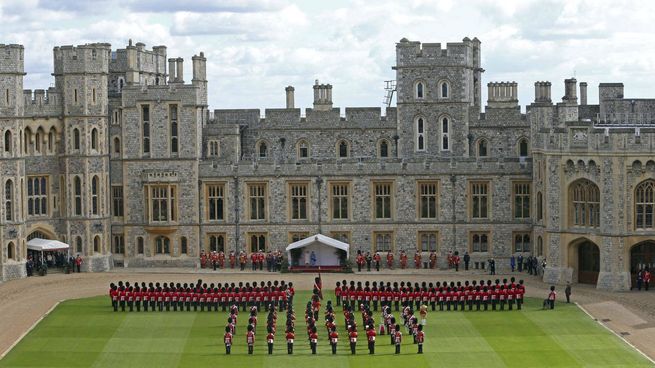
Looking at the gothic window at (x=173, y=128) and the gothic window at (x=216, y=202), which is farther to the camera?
the gothic window at (x=216, y=202)

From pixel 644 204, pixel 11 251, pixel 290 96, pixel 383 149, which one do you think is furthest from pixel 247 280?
pixel 644 204

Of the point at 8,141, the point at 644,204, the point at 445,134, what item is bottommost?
the point at 644,204

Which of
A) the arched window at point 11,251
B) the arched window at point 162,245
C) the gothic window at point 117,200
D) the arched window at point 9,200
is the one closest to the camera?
the arched window at point 9,200

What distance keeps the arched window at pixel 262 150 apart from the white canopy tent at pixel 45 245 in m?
13.0

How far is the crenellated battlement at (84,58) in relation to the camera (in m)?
Result: 77.2

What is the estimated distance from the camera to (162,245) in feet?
262

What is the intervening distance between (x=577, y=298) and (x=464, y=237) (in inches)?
524

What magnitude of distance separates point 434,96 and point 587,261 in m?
15.0

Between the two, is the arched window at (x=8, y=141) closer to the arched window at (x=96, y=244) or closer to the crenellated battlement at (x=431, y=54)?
Result: the arched window at (x=96, y=244)

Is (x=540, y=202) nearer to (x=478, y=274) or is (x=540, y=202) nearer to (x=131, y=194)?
(x=478, y=274)

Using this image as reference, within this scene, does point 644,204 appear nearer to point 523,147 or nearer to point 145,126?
point 523,147

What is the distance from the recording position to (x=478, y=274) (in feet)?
250

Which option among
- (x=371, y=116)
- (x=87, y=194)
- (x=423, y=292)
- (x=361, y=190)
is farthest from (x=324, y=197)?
(x=423, y=292)

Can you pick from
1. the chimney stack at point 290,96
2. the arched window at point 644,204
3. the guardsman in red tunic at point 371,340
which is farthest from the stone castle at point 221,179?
the guardsman in red tunic at point 371,340
